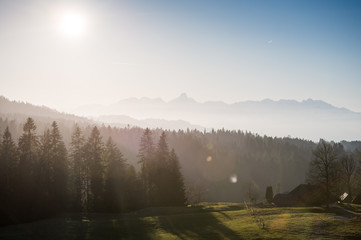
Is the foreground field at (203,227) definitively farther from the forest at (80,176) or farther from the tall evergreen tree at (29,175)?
the forest at (80,176)

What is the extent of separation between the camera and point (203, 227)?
41281 mm

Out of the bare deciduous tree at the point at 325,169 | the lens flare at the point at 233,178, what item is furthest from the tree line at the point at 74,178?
the lens flare at the point at 233,178

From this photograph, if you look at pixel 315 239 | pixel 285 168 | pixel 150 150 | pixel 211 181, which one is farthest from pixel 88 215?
pixel 285 168

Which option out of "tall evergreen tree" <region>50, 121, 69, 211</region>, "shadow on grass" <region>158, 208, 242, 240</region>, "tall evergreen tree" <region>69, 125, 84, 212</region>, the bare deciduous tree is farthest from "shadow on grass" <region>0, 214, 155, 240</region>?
the bare deciduous tree

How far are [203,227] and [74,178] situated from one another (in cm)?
3436

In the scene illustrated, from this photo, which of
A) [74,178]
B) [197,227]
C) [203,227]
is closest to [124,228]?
[197,227]

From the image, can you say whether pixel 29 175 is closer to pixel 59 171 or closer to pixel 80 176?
pixel 59 171

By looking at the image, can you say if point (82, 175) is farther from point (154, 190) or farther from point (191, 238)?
point (191, 238)

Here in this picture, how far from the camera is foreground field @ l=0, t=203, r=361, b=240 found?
33062 millimetres

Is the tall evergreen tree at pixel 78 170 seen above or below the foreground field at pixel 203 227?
above

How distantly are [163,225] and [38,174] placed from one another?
2882 cm

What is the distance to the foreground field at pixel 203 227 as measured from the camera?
33.1m

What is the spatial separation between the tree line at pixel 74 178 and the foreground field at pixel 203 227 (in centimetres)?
661

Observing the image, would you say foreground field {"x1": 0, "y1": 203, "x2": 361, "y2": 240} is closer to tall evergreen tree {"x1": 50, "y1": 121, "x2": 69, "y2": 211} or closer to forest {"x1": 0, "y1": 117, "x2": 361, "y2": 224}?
tall evergreen tree {"x1": 50, "y1": 121, "x2": 69, "y2": 211}
